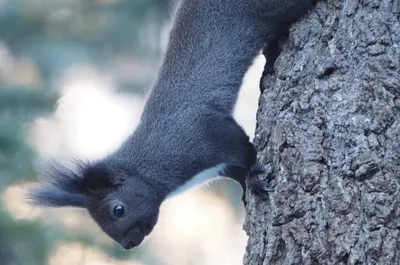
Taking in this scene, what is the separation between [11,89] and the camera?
4465 millimetres

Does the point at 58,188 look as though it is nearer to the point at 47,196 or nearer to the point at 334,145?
the point at 47,196

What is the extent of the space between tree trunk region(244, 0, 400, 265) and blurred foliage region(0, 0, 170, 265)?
1.64 meters

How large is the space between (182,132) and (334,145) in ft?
3.45

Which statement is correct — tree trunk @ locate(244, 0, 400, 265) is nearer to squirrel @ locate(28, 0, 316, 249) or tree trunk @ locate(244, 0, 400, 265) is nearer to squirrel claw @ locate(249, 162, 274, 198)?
squirrel claw @ locate(249, 162, 274, 198)

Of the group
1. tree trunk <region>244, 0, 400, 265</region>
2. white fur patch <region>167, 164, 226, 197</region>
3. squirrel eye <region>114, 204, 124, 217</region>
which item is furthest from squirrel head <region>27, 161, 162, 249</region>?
tree trunk <region>244, 0, 400, 265</region>

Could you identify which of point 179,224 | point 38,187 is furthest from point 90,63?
point 38,187

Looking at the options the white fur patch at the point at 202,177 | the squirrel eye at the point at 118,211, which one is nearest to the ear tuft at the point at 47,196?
the squirrel eye at the point at 118,211

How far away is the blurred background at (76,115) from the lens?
438 centimetres

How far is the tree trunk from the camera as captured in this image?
263 centimetres

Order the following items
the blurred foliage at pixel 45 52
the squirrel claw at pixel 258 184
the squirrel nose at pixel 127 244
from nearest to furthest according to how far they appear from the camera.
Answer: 1. the squirrel claw at pixel 258 184
2. the squirrel nose at pixel 127 244
3. the blurred foliage at pixel 45 52

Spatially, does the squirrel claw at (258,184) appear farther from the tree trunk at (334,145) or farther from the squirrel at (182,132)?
the squirrel at (182,132)

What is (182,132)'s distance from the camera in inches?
146

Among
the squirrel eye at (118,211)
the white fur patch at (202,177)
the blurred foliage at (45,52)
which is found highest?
the blurred foliage at (45,52)

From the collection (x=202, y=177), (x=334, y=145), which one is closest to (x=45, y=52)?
(x=202, y=177)
